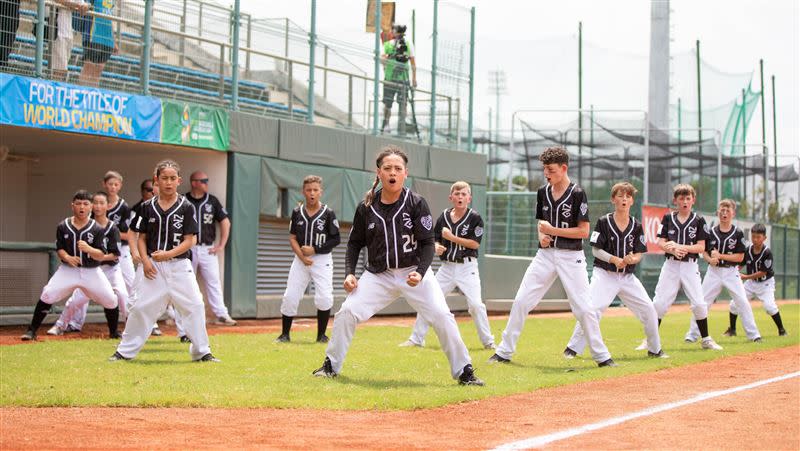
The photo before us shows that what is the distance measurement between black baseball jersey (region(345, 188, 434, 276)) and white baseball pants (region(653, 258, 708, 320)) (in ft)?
18.0

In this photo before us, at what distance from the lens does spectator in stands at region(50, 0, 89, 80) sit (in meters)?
16.2

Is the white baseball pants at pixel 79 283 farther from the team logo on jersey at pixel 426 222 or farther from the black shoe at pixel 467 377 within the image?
the black shoe at pixel 467 377

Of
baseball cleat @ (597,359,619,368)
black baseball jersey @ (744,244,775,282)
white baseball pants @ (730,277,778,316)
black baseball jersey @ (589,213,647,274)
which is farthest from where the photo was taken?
black baseball jersey @ (744,244,775,282)

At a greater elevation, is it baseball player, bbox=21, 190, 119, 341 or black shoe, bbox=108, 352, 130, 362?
baseball player, bbox=21, 190, 119, 341

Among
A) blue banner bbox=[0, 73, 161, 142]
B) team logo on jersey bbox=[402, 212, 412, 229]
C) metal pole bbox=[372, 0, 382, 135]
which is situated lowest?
team logo on jersey bbox=[402, 212, 412, 229]

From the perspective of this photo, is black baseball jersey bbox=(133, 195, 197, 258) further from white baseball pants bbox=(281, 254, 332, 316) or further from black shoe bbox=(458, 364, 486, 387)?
black shoe bbox=(458, 364, 486, 387)

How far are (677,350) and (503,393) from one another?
5.74 metres

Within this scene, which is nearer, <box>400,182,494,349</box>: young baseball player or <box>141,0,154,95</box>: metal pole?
<box>400,182,494,349</box>: young baseball player

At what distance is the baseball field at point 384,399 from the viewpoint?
22.6 ft

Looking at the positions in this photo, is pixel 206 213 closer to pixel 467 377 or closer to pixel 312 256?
pixel 312 256

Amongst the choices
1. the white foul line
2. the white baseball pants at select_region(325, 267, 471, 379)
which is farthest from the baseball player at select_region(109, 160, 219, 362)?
the white foul line

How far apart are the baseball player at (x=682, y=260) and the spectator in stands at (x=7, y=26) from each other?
A: 9.63 meters

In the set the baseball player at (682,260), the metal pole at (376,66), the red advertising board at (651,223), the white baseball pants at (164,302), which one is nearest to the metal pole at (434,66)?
the metal pole at (376,66)

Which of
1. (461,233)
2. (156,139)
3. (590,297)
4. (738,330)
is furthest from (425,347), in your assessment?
(738,330)
